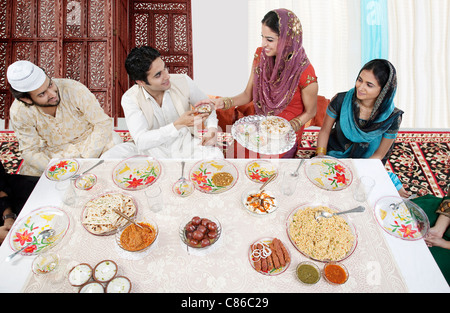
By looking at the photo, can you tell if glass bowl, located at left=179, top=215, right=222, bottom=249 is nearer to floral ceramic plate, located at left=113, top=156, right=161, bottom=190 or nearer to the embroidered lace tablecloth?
the embroidered lace tablecloth

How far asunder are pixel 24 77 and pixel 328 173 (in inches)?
80.1

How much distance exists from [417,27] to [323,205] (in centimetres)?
373

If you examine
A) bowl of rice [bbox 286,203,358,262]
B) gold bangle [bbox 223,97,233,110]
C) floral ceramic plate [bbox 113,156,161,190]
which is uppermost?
gold bangle [bbox 223,97,233,110]

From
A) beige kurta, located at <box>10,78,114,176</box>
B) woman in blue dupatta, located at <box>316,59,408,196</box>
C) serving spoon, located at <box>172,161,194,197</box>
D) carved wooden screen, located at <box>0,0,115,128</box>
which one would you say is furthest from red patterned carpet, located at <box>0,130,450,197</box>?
serving spoon, located at <box>172,161,194,197</box>

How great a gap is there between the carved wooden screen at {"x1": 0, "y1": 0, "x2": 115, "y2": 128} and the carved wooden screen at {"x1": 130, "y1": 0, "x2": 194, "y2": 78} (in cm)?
70

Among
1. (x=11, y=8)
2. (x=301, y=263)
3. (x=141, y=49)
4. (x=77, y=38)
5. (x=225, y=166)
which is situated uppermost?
(x=11, y=8)

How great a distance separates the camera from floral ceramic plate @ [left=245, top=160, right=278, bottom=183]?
1.87 meters

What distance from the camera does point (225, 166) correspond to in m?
1.95

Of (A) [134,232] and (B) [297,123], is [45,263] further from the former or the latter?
(B) [297,123]

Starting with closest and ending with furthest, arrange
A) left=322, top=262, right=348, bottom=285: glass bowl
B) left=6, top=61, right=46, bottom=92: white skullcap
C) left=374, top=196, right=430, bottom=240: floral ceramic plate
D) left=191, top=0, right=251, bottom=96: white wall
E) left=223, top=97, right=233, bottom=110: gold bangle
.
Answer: left=322, top=262, right=348, bottom=285: glass bowl < left=374, top=196, right=430, bottom=240: floral ceramic plate < left=6, top=61, right=46, bottom=92: white skullcap < left=223, top=97, right=233, bottom=110: gold bangle < left=191, top=0, right=251, bottom=96: white wall

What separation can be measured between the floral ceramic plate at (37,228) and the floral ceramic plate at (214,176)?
737 mm

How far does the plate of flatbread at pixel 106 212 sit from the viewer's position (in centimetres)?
156
